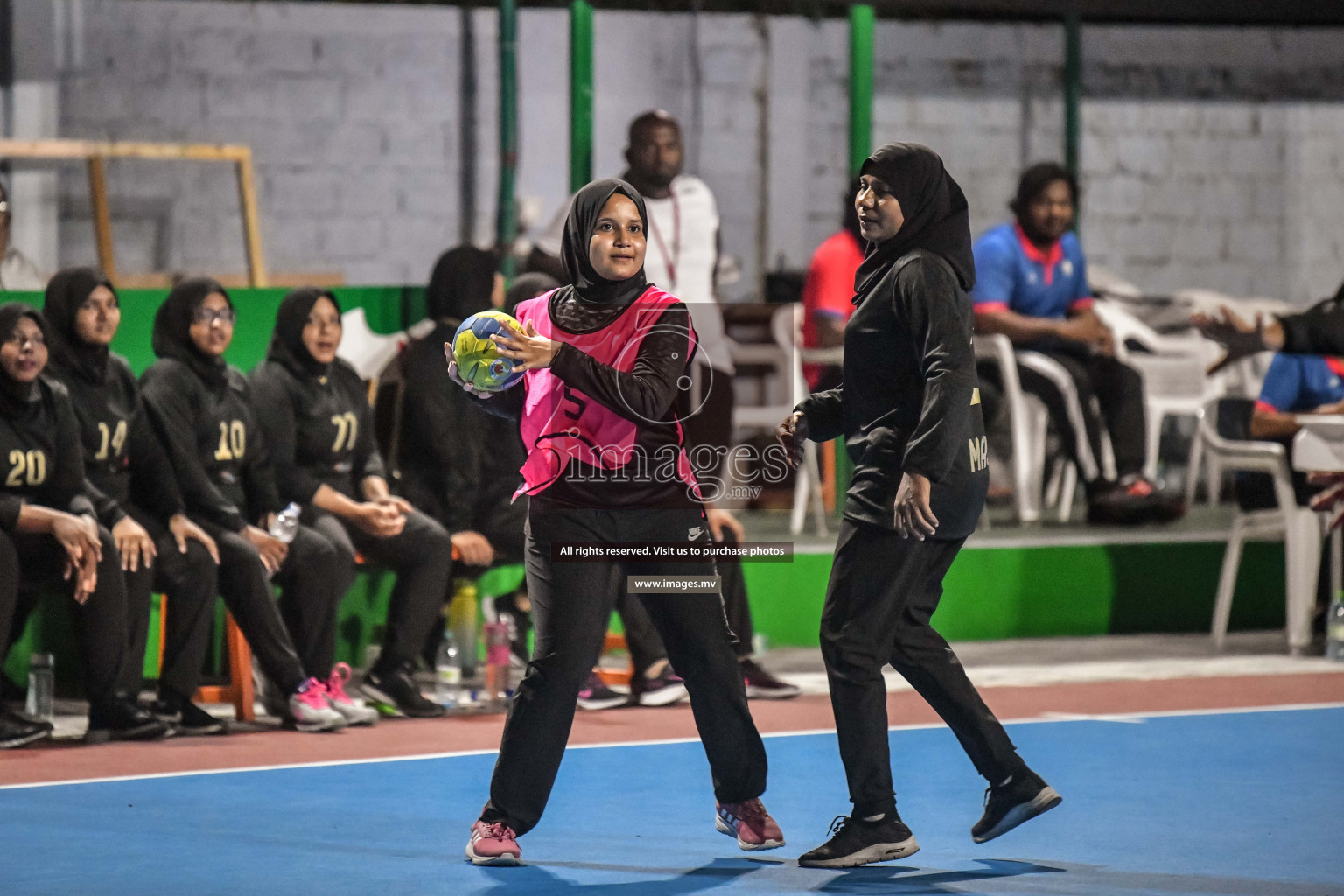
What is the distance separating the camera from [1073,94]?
12469 mm

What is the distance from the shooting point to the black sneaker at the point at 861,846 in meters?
4.60

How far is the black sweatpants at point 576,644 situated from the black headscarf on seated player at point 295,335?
280cm

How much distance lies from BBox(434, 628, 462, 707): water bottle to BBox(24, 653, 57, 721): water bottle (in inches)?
56.0

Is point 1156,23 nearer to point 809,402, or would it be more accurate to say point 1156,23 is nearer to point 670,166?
point 670,166

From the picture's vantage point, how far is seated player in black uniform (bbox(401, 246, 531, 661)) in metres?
7.58

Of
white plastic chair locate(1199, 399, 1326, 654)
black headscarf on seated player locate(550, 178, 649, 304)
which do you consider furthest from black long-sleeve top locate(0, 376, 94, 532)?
white plastic chair locate(1199, 399, 1326, 654)

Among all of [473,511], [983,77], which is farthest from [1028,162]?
[473,511]

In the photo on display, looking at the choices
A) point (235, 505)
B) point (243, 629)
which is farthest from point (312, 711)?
point (235, 505)

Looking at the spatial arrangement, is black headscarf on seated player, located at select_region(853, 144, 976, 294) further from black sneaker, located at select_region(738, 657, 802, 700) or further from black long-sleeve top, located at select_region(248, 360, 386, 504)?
black long-sleeve top, located at select_region(248, 360, 386, 504)

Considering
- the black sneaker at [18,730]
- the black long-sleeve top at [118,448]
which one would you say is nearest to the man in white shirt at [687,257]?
the black long-sleeve top at [118,448]

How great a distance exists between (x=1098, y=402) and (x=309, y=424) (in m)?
3.89

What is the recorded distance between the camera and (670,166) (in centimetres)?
873

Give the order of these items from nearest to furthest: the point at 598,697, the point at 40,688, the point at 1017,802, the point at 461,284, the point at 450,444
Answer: the point at 1017,802 < the point at 40,688 < the point at 598,697 < the point at 450,444 < the point at 461,284

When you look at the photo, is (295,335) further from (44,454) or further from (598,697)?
(598,697)
